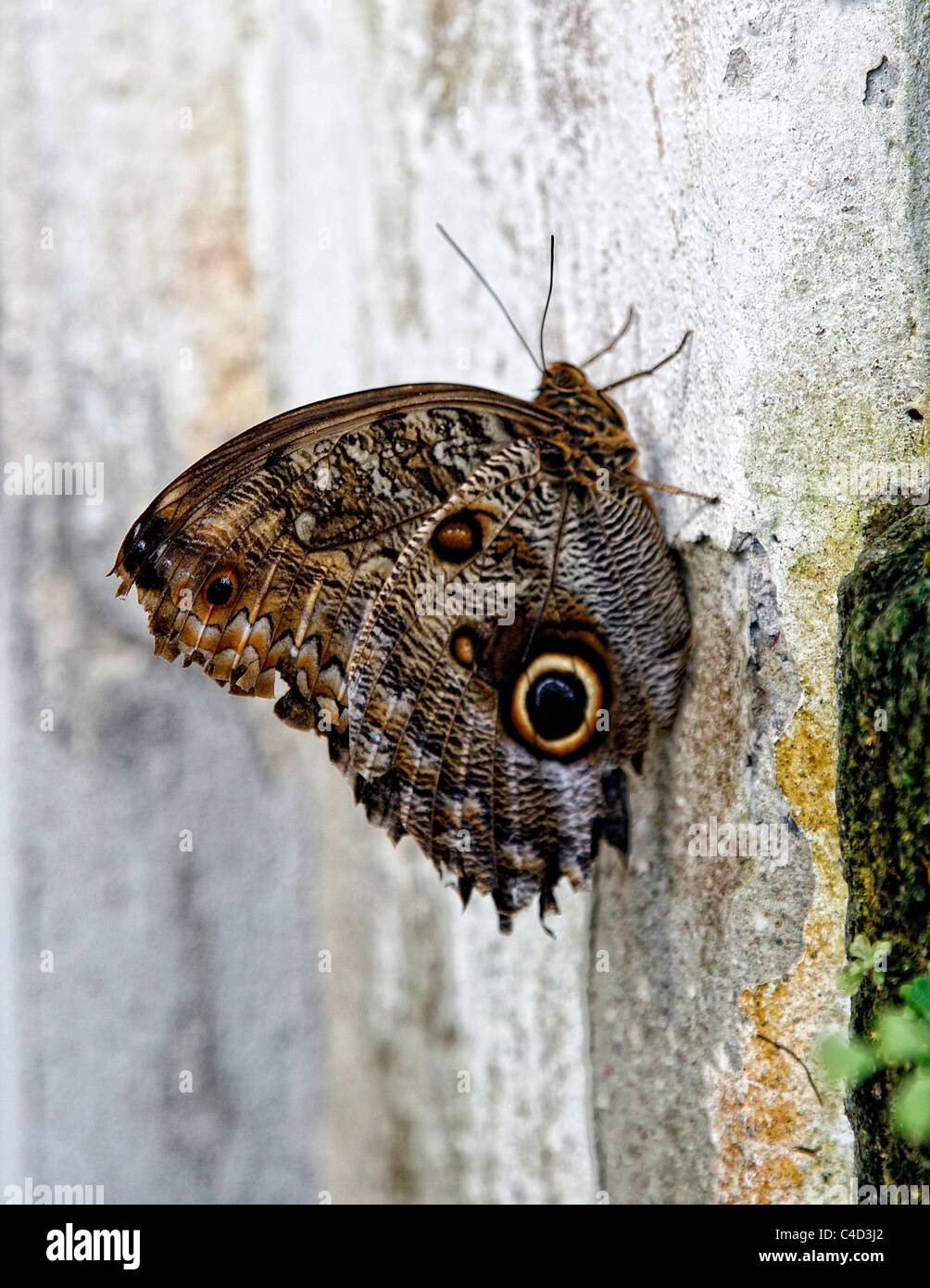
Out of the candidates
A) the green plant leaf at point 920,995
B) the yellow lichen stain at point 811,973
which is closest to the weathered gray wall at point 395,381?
the yellow lichen stain at point 811,973

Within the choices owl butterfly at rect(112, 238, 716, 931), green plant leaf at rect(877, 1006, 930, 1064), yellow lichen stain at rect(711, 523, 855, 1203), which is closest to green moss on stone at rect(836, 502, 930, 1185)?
yellow lichen stain at rect(711, 523, 855, 1203)

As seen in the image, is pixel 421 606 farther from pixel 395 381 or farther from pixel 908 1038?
pixel 395 381

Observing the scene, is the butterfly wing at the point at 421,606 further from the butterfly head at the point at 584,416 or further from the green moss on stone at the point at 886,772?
the green moss on stone at the point at 886,772

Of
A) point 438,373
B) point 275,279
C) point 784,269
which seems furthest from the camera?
point 275,279

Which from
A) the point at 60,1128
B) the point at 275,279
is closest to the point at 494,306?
the point at 275,279

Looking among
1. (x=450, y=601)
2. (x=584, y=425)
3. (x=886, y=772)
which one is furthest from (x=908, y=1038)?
(x=584, y=425)

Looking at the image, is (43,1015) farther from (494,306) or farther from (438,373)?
(494,306)
